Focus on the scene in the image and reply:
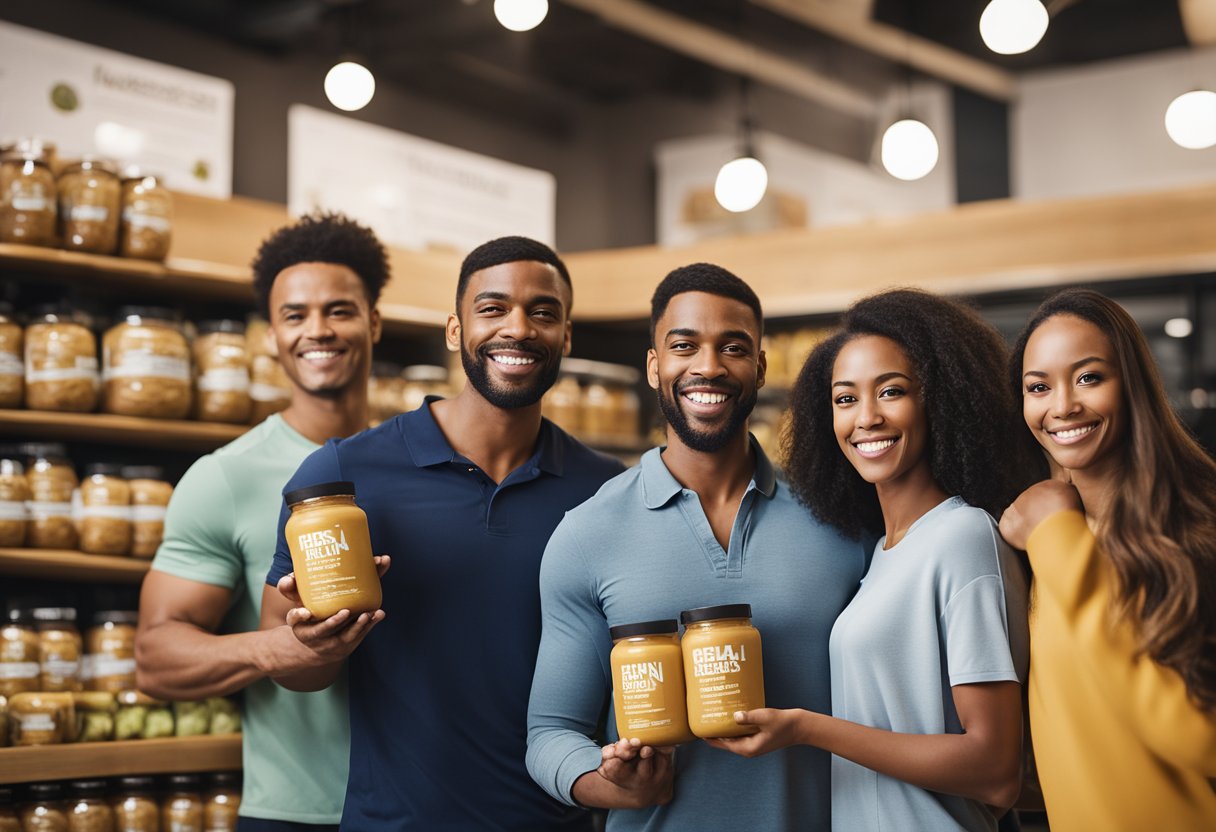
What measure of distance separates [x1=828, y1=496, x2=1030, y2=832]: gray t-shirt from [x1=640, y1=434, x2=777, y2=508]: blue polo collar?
1.25ft

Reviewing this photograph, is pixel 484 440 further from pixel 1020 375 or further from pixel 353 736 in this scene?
pixel 1020 375

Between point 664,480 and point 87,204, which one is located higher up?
point 87,204

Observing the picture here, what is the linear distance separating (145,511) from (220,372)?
46cm

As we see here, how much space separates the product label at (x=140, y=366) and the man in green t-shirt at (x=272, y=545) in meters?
0.50

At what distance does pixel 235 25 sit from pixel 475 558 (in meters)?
5.77

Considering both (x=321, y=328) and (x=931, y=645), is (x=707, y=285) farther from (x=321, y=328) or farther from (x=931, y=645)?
(x=321, y=328)

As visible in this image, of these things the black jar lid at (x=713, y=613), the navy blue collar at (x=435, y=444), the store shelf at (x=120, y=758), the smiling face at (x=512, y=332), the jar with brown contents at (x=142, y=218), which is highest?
the jar with brown contents at (x=142, y=218)

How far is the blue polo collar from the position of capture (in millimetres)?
2422

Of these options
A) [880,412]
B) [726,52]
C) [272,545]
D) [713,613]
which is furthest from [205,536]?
[726,52]

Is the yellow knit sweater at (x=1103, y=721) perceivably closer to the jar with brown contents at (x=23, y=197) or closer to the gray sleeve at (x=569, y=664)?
the gray sleeve at (x=569, y=664)

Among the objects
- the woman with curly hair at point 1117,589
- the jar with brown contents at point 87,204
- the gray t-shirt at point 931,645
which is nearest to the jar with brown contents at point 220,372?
the jar with brown contents at point 87,204

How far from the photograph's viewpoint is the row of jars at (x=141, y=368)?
346 centimetres

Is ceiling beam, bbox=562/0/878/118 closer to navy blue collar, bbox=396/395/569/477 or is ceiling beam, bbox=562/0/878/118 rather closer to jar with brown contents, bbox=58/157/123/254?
jar with brown contents, bbox=58/157/123/254

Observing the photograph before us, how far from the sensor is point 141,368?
11.7 ft
